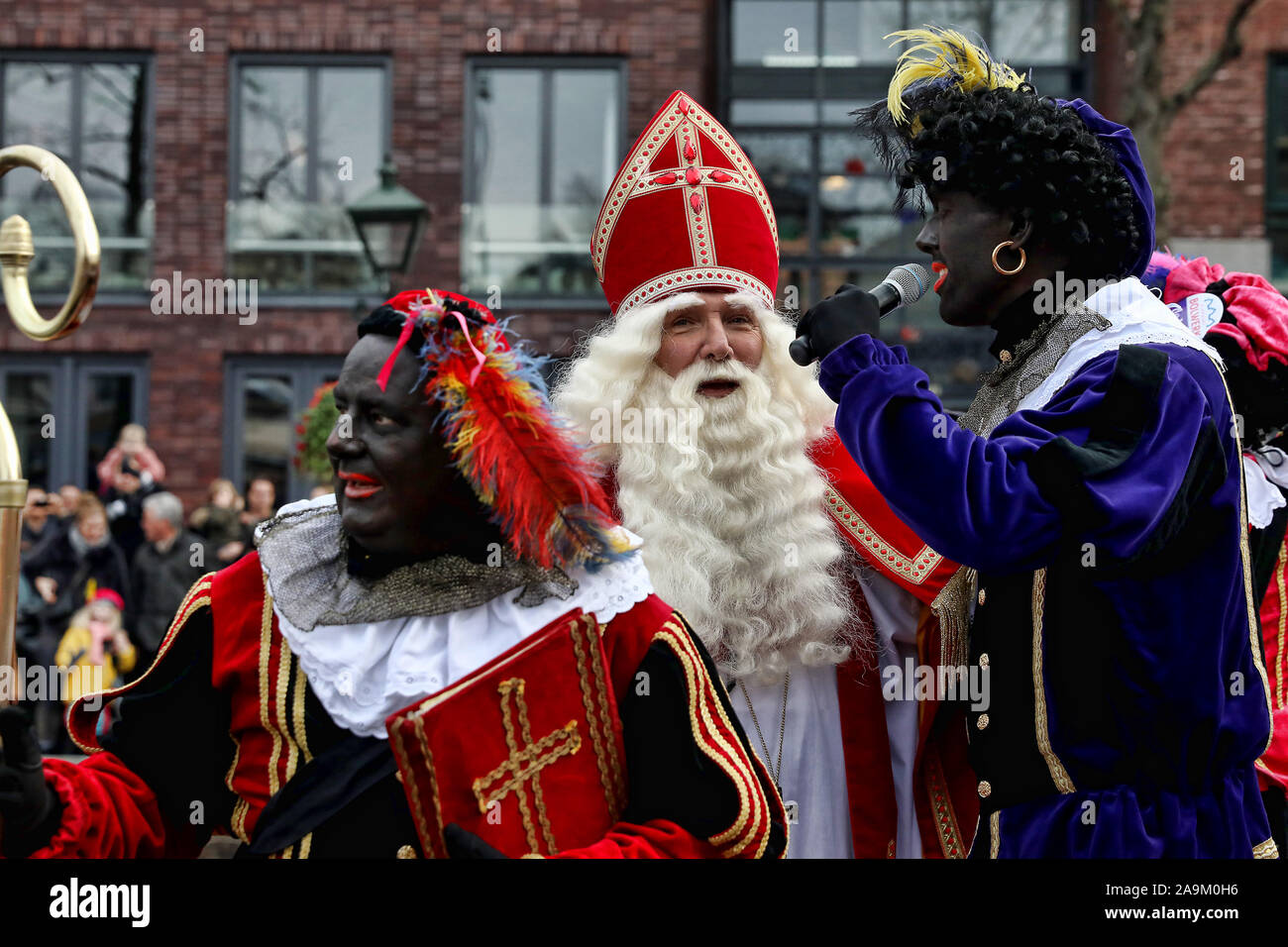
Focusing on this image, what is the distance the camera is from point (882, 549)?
3475 mm

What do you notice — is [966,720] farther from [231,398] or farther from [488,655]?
[231,398]

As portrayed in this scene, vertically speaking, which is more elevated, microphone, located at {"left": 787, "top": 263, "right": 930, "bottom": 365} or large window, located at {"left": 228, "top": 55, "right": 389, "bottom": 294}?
large window, located at {"left": 228, "top": 55, "right": 389, "bottom": 294}

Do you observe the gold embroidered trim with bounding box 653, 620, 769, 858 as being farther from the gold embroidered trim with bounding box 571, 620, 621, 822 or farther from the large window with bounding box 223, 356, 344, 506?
the large window with bounding box 223, 356, 344, 506

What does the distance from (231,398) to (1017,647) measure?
41.7 feet

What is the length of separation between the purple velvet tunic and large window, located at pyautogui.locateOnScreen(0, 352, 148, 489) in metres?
13.0

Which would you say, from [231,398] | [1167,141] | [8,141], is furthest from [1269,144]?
[8,141]

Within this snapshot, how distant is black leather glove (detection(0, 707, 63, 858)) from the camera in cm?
214

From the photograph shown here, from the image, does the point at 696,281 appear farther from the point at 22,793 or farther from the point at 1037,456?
the point at 22,793

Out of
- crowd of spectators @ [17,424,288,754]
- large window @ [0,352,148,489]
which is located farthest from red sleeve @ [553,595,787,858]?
Result: large window @ [0,352,148,489]

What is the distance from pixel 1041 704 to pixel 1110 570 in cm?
27

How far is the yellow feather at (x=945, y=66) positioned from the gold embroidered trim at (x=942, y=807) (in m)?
1.36

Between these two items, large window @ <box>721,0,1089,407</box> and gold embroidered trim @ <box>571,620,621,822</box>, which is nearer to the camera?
gold embroidered trim @ <box>571,620,621,822</box>

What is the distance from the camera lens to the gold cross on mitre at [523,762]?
7.79 feet
